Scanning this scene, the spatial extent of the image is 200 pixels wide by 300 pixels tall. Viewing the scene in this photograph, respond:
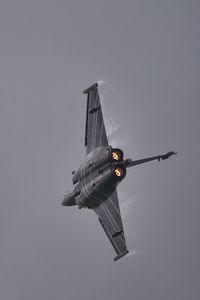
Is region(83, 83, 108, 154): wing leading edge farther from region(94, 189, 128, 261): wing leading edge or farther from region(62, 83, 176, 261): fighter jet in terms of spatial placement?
region(94, 189, 128, 261): wing leading edge

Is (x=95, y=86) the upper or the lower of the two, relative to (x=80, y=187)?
upper

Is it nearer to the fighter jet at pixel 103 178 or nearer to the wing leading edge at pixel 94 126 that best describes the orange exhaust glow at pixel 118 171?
the fighter jet at pixel 103 178

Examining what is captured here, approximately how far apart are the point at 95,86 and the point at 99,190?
737 inches

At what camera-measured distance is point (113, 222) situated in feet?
282

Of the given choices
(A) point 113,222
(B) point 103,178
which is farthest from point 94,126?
(A) point 113,222

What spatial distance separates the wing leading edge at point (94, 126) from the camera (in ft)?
292

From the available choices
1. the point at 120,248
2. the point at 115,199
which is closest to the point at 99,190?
the point at 115,199

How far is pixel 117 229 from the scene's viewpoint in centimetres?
8512

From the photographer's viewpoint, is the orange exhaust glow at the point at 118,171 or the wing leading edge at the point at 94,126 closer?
the orange exhaust glow at the point at 118,171

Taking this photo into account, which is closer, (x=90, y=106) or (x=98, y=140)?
(x=98, y=140)

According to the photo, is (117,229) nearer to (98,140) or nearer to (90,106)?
(98,140)

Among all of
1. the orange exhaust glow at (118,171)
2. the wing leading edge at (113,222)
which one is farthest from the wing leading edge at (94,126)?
the wing leading edge at (113,222)

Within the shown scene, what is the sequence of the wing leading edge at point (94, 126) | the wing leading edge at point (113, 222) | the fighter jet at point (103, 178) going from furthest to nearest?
the wing leading edge at point (94, 126)
the wing leading edge at point (113, 222)
the fighter jet at point (103, 178)

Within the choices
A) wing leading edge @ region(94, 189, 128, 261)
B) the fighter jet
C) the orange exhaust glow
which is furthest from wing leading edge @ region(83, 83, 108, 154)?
wing leading edge @ region(94, 189, 128, 261)
